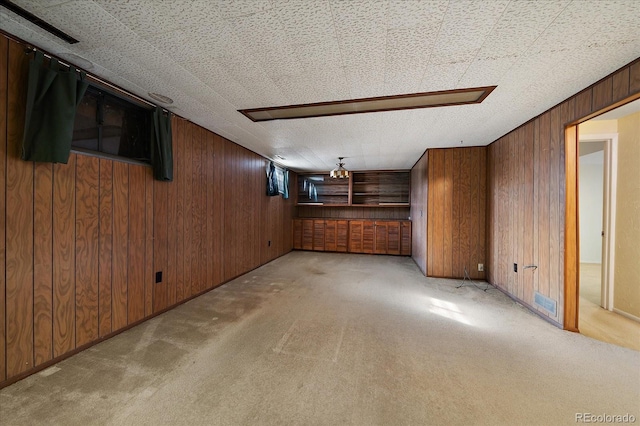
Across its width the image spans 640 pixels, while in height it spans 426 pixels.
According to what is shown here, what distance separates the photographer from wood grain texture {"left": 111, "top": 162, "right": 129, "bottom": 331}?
2125 millimetres

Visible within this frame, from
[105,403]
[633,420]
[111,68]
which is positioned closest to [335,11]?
[111,68]

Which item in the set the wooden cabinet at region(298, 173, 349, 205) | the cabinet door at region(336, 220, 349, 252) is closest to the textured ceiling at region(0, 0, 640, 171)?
the cabinet door at region(336, 220, 349, 252)

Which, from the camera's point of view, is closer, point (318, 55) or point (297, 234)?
point (318, 55)

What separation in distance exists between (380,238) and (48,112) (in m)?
5.95

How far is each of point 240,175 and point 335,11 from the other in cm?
321

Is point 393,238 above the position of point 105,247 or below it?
below

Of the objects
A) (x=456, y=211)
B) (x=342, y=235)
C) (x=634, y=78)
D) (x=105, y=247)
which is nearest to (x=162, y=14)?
(x=105, y=247)

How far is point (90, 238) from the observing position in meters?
1.94

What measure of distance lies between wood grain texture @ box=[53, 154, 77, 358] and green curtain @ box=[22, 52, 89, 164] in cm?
21

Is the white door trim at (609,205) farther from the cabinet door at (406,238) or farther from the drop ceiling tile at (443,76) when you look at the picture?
the cabinet door at (406,238)

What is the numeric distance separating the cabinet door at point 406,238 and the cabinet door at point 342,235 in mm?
1460

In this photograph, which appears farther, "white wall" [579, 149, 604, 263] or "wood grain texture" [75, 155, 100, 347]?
"white wall" [579, 149, 604, 263]

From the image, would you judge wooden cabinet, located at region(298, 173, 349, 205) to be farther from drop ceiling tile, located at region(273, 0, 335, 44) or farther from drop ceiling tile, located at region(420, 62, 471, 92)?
drop ceiling tile, located at region(273, 0, 335, 44)

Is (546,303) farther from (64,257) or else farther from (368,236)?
(64,257)
